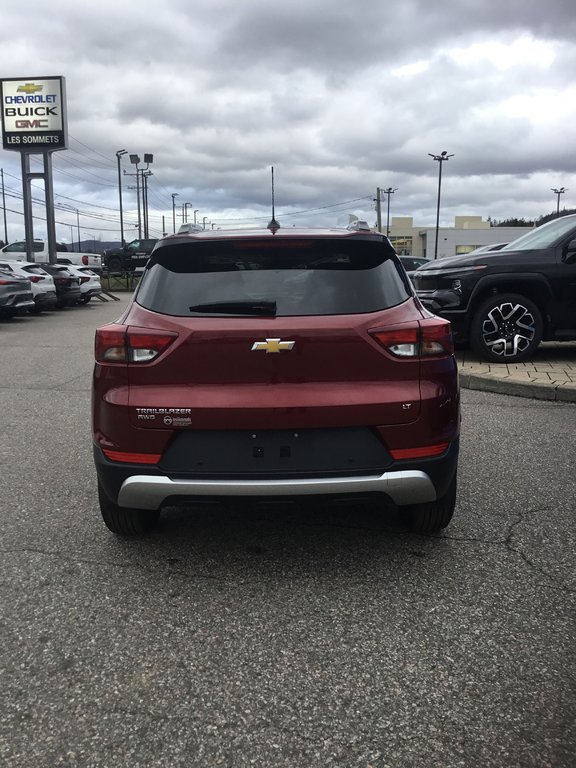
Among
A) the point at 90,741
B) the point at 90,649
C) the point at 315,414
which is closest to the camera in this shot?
the point at 90,741

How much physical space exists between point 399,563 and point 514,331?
19.1 feet

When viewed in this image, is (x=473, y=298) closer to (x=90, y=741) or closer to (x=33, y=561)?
(x=33, y=561)

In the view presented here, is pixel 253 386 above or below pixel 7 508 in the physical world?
above

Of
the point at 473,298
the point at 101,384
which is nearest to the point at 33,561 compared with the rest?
the point at 101,384

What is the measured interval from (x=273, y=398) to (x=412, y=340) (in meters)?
0.69

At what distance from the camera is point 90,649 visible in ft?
8.63

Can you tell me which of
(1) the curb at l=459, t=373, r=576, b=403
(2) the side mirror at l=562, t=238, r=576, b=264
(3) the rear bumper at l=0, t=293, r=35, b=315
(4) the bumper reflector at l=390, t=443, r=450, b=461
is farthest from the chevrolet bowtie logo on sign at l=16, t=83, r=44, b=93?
(4) the bumper reflector at l=390, t=443, r=450, b=461

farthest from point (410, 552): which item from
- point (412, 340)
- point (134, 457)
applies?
point (134, 457)

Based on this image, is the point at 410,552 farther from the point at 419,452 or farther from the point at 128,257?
the point at 128,257

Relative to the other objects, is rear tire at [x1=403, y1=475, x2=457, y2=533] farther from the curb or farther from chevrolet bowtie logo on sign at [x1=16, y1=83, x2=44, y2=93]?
chevrolet bowtie logo on sign at [x1=16, y1=83, x2=44, y2=93]

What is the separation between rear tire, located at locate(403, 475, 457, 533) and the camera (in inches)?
136

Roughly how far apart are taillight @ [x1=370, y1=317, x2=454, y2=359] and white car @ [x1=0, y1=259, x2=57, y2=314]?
56.7 ft

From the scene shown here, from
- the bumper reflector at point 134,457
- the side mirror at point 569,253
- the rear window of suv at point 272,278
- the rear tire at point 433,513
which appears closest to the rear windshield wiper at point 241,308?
the rear window of suv at point 272,278

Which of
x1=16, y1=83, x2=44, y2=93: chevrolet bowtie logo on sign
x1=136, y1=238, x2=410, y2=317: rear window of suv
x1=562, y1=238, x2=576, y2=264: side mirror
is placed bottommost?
x1=136, y1=238, x2=410, y2=317: rear window of suv
